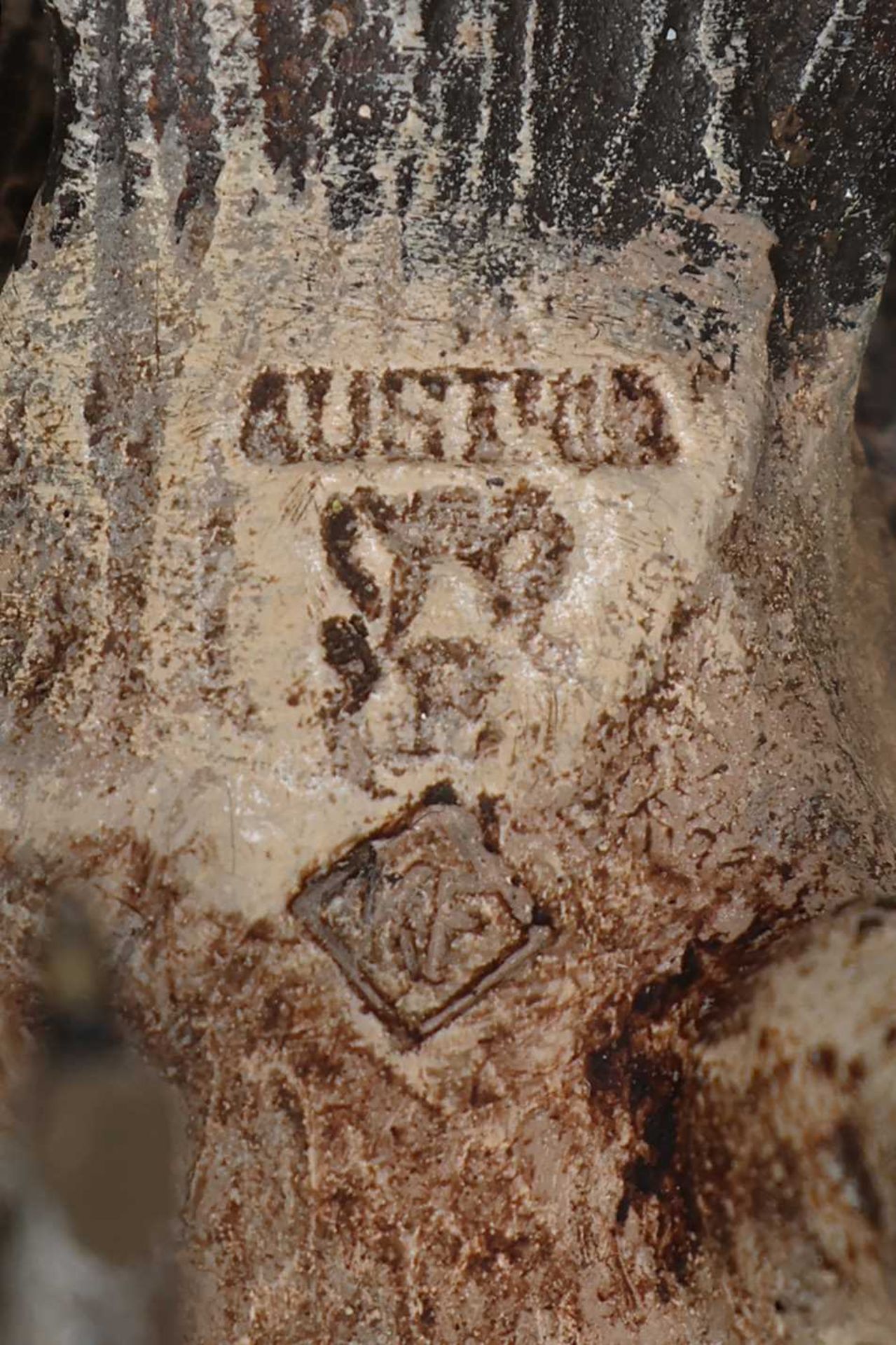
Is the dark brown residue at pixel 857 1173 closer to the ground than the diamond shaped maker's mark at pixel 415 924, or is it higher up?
closer to the ground

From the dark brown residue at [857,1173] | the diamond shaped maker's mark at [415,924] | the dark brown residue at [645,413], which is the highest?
the dark brown residue at [645,413]

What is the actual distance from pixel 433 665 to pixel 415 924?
0.23 metres

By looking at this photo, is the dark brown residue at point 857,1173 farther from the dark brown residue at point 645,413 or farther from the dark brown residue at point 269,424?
the dark brown residue at point 269,424

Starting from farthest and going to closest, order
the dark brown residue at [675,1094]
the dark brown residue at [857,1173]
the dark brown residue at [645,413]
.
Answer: the dark brown residue at [645,413] < the dark brown residue at [675,1094] < the dark brown residue at [857,1173]

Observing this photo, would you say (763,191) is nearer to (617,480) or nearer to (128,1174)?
(617,480)

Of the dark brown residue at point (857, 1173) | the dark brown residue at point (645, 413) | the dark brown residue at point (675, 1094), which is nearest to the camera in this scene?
the dark brown residue at point (857, 1173)

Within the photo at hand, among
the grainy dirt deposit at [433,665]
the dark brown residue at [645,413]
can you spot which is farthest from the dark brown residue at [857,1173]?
the dark brown residue at [645,413]

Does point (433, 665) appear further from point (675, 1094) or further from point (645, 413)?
point (675, 1094)

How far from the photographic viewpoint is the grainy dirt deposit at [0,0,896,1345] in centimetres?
105

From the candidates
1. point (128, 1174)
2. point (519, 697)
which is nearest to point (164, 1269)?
point (128, 1174)

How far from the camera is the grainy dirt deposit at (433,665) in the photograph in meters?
1.05

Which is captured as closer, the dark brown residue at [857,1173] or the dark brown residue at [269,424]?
the dark brown residue at [857,1173]

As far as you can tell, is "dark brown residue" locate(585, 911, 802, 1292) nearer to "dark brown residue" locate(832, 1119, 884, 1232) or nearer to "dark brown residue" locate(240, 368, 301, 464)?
"dark brown residue" locate(832, 1119, 884, 1232)

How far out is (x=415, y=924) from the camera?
1.05 metres
